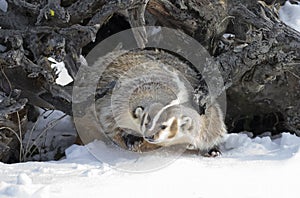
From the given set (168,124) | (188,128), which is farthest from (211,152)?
(168,124)

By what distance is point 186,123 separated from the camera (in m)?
3.15

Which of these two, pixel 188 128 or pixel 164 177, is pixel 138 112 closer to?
pixel 188 128

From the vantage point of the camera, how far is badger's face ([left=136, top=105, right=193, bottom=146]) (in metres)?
2.91

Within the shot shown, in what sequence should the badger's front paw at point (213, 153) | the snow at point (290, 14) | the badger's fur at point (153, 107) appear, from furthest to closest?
the snow at point (290, 14), the badger's front paw at point (213, 153), the badger's fur at point (153, 107)

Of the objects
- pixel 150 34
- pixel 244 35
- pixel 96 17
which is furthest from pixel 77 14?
pixel 244 35

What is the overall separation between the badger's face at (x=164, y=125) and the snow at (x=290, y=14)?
2266 millimetres

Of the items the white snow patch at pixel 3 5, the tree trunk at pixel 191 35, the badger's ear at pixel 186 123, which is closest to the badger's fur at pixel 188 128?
the badger's ear at pixel 186 123

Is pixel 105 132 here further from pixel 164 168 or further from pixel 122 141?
pixel 164 168

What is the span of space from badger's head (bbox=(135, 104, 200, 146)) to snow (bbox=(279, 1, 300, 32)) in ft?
7.14

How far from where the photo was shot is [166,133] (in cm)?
299

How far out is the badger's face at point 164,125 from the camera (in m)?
2.91

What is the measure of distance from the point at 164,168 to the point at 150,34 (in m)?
1.25

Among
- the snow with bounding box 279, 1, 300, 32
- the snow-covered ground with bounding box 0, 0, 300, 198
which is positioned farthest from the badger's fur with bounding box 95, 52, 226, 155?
the snow with bounding box 279, 1, 300, 32

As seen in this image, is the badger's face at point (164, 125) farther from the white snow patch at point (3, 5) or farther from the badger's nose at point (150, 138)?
the white snow patch at point (3, 5)
